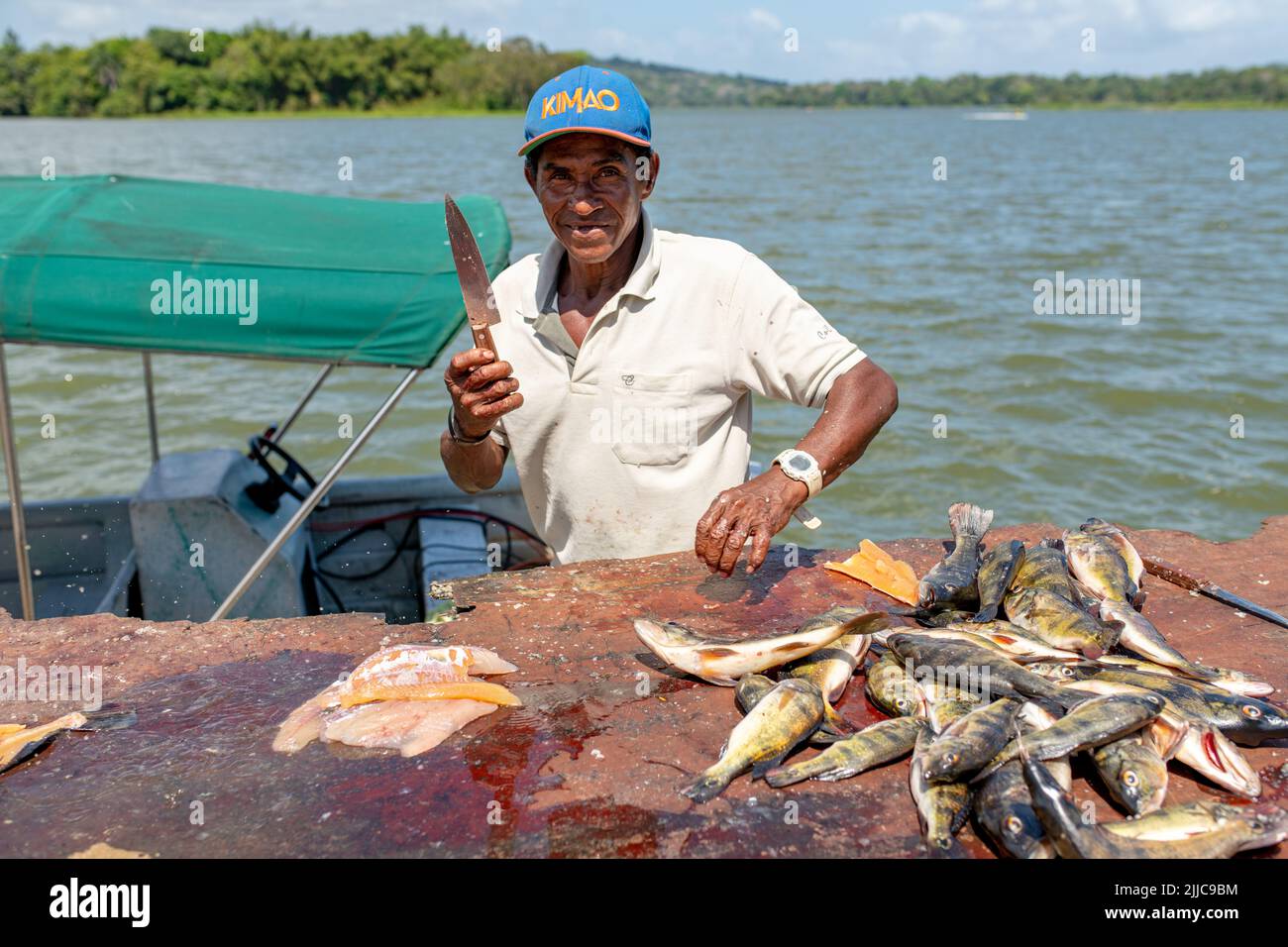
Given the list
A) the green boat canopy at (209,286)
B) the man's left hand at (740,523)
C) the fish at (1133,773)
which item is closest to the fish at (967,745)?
the fish at (1133,773)

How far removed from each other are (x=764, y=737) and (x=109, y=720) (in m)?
1.66

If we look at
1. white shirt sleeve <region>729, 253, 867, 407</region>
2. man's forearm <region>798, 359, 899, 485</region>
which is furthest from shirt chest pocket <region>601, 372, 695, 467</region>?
man's forearm <region>798, 359, 899, 485</region>

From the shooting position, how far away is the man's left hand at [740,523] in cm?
304

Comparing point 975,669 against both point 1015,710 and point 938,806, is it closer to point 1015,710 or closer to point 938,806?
point 1015,710

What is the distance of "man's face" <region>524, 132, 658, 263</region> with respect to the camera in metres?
3.70

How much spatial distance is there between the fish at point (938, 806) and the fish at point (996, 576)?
865mm

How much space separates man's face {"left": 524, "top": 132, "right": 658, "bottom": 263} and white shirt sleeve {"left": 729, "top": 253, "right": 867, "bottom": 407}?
0.51 meters

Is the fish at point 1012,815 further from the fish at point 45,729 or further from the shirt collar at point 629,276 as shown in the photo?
the shirt collar at point 629,276

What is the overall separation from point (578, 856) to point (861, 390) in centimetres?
213

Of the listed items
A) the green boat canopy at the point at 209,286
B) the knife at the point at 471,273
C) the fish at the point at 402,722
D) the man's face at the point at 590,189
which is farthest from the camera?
the green boat canopy at the point at 209,286

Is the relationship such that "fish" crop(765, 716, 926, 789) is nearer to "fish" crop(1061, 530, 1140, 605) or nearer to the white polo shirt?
"fish" crop(1061, 530, 1140, 605)
